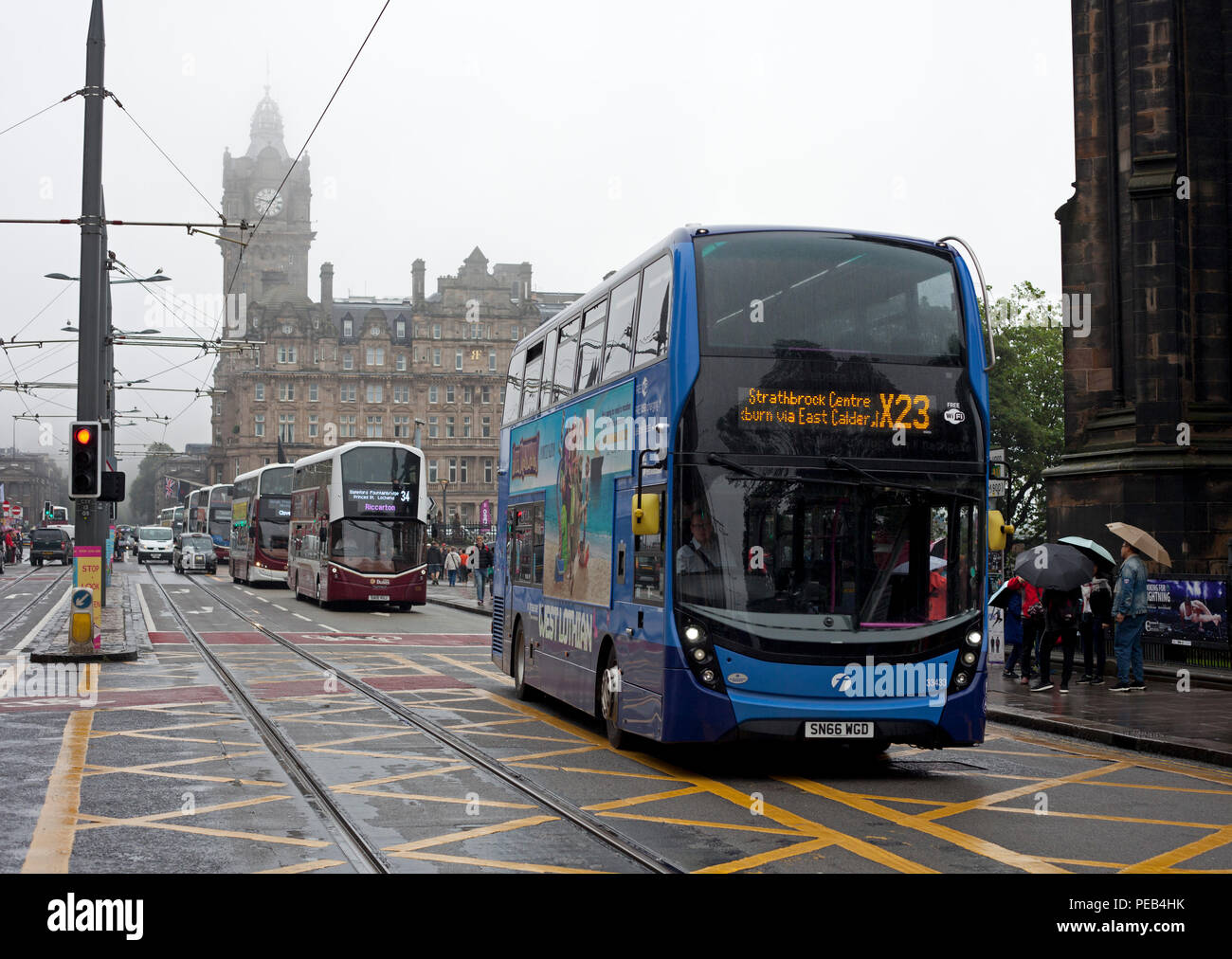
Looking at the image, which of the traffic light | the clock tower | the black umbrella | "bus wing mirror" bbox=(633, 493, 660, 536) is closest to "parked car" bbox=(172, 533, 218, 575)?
the traffic light

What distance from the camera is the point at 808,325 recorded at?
36.6 feet

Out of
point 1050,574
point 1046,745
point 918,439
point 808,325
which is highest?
point 808,325

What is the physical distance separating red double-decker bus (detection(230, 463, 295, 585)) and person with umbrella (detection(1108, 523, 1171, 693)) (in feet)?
111

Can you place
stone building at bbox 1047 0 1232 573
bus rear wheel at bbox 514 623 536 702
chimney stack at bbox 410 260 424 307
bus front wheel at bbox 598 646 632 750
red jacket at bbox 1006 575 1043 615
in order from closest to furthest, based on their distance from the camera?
1. bus front wheel at bbox 598 646 632 750
2. bus rear wheel at bbox 514 623 536 702
3. red jacket at bbox 1006 575 1043 615
4. stone building at bbox 1047 0 1232 573
5. chimney stack at bbox 410 260 424 307

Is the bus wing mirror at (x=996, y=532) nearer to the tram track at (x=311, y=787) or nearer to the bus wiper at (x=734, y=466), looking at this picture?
the bus wiper at (x=734, y=466)

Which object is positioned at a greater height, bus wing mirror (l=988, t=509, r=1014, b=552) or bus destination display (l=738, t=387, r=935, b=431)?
bus destination display (l=738, t=387, r=935, b=431)

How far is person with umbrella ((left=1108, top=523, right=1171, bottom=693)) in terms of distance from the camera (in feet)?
57.5

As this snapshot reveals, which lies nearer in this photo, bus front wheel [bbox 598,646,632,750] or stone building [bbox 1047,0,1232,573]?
bus front wheel [bbox 598,646,632,750]

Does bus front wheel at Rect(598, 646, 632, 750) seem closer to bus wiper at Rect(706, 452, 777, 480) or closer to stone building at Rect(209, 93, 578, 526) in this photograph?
bus wiper at Rect(706, 452, 777, 480)

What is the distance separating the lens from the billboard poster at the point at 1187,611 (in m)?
19.7

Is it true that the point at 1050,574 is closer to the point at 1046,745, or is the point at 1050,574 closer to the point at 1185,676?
the point at 1185,676

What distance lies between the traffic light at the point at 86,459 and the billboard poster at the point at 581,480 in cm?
677
